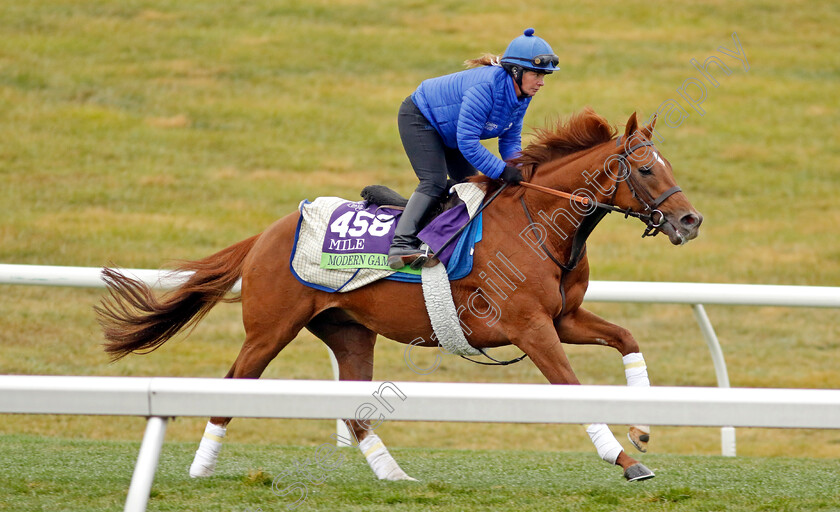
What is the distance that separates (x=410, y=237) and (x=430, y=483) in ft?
3.63

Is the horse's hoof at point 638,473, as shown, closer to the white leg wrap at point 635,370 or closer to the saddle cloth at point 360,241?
the white leg wrap at point 635,370

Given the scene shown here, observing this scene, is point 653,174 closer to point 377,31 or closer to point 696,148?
point 696,148

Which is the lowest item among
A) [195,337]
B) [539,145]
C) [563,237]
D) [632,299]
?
[195,337]

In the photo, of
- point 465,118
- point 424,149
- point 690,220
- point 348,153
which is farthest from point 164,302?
point 348,153

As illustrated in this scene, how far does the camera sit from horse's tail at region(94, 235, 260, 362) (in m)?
4.96

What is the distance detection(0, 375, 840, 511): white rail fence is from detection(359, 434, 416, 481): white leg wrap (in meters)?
1.70

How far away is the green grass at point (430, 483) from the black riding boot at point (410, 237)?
0.94m

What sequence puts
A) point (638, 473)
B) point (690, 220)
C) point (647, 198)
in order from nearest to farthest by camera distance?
point (638, 473) → point (690, 220) → point (647, 198)

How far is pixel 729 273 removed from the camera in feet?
35.9

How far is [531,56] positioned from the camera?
4.39m

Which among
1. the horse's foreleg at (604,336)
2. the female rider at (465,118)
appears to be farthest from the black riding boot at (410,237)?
the horse's foreleg at (604,336)

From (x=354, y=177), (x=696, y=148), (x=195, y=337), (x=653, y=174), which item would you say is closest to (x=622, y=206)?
(x=653, y=174)

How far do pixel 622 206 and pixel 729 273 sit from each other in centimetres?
706

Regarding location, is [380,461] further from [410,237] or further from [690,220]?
[690,220]
